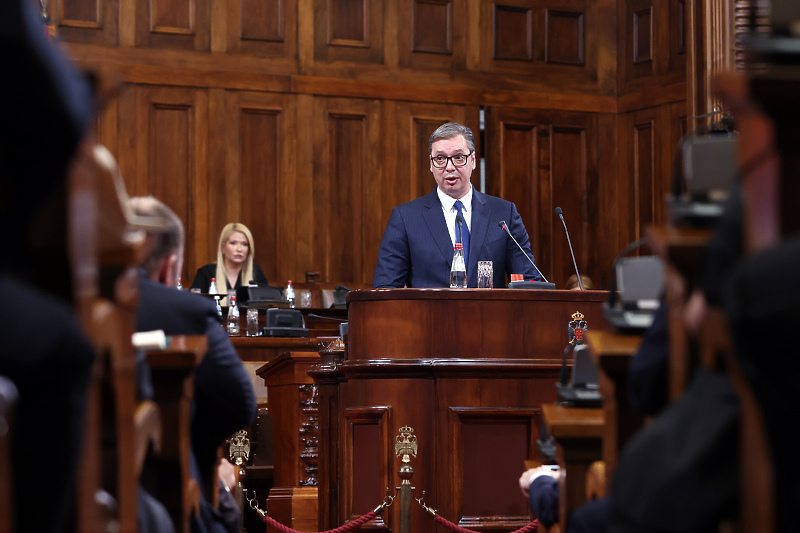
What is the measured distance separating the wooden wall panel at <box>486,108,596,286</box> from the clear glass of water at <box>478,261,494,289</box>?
4064mm

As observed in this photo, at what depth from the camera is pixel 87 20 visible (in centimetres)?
877

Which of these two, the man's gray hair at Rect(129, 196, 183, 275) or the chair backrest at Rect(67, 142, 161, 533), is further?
the man's gray hair at Rect(129, 196, 183, 275)

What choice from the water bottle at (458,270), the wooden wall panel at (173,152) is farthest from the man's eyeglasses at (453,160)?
the wooden wall panel at (173,152)

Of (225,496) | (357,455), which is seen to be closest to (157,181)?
(357,455)

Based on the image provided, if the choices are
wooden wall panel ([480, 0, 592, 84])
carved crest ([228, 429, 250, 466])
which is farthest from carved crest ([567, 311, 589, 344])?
wooden wall panel ([480, 0, 592, 84])

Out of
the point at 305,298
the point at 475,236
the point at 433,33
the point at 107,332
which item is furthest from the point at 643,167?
the point at 107,332

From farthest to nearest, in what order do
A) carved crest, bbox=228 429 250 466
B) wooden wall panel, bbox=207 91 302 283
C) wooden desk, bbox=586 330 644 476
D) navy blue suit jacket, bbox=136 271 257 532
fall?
wooden wall panel, bbox=207 91 302 283 < carved crest, bbox=228 429 250 466 < navy blue suit jacket, bbox=136 271 257 532 < wooden desk, bbox=586 330 644 476

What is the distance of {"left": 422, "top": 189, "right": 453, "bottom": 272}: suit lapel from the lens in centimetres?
580

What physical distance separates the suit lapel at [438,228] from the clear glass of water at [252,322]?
189 centimetres

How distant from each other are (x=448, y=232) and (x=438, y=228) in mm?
61

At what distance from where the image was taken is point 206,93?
356 inches

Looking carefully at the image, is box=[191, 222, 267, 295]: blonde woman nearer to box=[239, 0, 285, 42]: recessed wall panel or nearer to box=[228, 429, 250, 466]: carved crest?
box=[239, 0, 285, 42]: recessed wall panel

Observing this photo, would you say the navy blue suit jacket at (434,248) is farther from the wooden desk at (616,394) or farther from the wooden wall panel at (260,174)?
the wooden desk at (616,394)

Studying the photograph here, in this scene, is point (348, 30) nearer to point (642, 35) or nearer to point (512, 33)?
point (512, 33)
